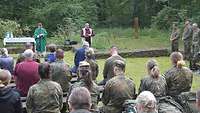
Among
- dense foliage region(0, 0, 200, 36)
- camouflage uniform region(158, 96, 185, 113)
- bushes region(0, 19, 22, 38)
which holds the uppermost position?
dense foliage region(0, 0, 200, 36)

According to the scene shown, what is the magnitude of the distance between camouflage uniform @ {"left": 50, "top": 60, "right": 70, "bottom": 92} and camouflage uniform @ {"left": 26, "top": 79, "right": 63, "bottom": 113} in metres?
2.33

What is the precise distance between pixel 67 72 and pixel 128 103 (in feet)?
8.81

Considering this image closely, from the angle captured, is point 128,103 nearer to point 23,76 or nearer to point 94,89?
point 94,89

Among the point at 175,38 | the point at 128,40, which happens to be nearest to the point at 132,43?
the point at 128,40

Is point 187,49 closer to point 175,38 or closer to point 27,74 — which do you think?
point 175,38

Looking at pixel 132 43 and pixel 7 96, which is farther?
pixel 132 43

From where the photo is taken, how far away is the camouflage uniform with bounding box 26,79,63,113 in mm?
8336

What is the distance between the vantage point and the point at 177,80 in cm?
1012

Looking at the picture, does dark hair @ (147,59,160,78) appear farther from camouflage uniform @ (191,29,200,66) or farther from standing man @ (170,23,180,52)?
standing man @ (170,23,180,52)

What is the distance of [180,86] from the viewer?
10141 mm

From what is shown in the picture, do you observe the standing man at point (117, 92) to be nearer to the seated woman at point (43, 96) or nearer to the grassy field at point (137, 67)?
the seated woman at point (43, 96)

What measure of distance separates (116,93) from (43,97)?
135 centimetres

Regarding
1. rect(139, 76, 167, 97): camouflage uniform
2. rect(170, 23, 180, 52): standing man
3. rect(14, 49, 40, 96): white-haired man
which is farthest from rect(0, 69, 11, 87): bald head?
rect(170, 23, 180, 52): standing man

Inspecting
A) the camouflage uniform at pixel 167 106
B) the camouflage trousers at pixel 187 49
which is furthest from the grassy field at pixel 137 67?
the camouflage uniform at pixel 167 106
